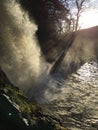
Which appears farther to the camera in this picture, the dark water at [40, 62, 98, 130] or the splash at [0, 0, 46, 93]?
the splash at [0, 0, 46, 93]

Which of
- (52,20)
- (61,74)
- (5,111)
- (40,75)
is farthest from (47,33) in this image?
(5,111)

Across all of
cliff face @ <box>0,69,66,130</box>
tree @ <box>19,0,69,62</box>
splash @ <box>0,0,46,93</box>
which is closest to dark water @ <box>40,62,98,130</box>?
splash @ <box>0,0,46,93</box>

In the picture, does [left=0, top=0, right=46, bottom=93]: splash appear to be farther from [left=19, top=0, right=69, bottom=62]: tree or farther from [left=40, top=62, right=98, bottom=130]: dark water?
[left=19, top=0, right=69, bottom=62]: tree

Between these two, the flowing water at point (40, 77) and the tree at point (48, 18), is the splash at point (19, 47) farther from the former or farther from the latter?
the tree at point (48, 18)

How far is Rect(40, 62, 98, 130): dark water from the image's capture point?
13117mm

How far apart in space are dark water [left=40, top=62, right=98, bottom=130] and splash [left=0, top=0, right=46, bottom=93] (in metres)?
1.29

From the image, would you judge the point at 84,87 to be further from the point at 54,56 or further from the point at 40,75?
the point at 54,56

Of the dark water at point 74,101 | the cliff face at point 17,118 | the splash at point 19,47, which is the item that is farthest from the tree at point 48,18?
the cliff face at point 17,118

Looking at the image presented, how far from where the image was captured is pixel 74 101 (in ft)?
51.6

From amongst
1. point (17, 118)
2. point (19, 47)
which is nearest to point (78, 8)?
point (19, 47)

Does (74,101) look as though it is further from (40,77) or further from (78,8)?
(78,8)

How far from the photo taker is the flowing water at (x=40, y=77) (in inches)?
554

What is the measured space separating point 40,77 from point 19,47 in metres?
3.30

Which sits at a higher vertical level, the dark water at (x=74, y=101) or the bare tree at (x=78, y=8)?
the bare tree at (x=78, y=8)
